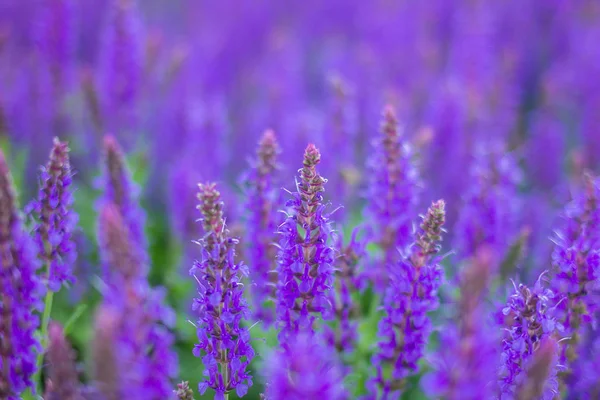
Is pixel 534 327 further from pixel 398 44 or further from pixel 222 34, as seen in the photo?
pixel 222 34

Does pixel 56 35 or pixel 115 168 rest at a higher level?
pixel 56 35

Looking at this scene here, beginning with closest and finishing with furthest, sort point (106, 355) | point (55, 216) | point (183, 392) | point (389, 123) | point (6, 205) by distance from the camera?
1. point (106, 355)
2. point (6, 205)
3. point (183, 392)
4. point (55, 216)
5. point (389, 123)

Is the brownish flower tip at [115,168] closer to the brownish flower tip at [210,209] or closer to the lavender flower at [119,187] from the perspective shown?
the lavender flower at [119,187]

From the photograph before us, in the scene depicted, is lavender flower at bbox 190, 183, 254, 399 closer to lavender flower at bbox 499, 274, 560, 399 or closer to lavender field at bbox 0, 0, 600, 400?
lavender field at bbox 0, 0, 600, 400

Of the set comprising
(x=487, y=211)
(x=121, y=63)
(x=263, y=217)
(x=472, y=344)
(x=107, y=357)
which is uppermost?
(x=121, y=63)

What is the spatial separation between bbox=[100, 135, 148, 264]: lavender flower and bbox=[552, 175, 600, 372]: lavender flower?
7.31 ft

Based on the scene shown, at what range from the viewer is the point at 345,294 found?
10.0 feet

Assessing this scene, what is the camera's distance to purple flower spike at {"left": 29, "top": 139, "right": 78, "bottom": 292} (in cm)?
239

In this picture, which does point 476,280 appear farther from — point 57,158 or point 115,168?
point 115,168

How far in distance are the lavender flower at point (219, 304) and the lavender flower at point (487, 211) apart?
6.25ft

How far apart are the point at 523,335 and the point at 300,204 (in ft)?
3.21

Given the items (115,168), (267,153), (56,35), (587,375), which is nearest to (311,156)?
(267,153)

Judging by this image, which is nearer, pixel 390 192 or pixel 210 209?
pixel 210 209

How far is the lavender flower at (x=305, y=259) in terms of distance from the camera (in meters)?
2.28
